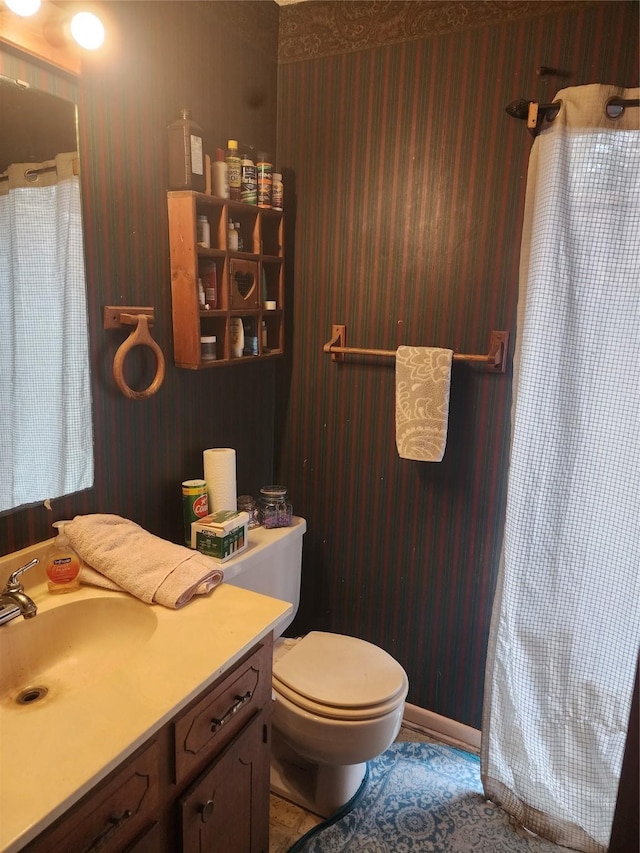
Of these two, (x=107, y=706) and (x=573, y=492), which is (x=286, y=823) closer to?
(x=107, y=706)

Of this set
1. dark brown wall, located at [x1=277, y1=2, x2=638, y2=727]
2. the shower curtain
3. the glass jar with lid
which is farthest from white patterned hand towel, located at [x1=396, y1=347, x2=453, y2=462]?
the glass jar with lid

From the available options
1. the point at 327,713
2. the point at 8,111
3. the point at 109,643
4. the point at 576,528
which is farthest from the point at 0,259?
the point at 576,528

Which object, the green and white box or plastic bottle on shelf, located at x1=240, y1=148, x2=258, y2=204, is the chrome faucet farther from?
plastic bottle on shelf, located at x1=240, y1=148, x2=258, y2=204

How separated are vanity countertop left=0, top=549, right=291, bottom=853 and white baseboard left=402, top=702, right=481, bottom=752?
1109mm

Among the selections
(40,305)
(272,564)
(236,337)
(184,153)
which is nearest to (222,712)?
(272,564)

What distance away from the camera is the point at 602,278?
1.50m

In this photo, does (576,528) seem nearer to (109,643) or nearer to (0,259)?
(109,643)

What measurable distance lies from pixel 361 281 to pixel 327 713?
51.9 inches

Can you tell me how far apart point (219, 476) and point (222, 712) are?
704 mm

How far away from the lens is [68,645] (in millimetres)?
1247

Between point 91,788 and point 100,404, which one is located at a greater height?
point 100,404

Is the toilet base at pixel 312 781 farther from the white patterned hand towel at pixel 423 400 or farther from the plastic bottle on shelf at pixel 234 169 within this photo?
the plastic bottle on shelf at pixel 234 169

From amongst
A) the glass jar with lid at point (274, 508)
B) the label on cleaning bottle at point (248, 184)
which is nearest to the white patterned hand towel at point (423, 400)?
the glass jar with lid at point (274, 508)

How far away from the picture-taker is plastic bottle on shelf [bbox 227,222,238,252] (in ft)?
5.64
